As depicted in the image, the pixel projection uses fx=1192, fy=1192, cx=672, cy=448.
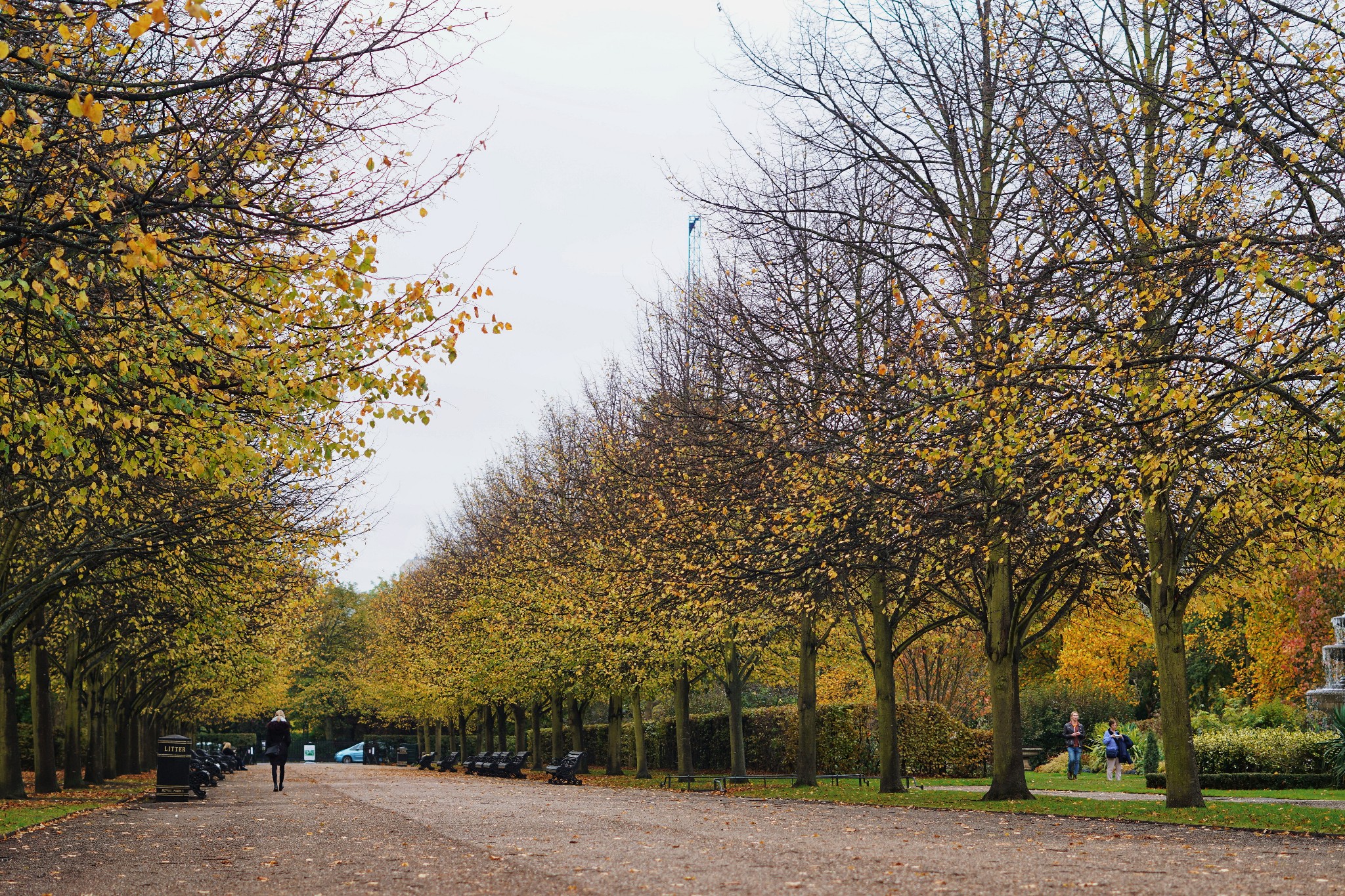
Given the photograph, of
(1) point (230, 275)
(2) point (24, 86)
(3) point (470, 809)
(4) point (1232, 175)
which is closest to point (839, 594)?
(3) point (470, 809)

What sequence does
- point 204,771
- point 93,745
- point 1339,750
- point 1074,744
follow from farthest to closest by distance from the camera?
point 1074,744, point 93,745, point 204,771, point 1339,750

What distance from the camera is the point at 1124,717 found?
4631 centimetres

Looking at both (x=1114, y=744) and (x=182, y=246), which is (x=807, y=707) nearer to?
(x=1114, y=744)

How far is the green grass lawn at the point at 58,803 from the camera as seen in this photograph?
52.5 ft

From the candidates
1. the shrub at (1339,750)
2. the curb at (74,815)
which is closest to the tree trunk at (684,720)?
the curb at (74,815)

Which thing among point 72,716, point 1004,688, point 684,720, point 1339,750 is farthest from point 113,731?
point 1339,750

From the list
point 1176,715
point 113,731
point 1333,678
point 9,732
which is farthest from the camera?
point 113,731

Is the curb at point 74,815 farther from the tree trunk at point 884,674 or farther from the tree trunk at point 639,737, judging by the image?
the tree trunk at point 884,674

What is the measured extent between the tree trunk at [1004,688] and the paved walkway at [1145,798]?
1.47 metres

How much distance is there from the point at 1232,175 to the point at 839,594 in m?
10.2

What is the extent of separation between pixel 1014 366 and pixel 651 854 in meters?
6.04

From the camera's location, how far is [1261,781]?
2245 cm

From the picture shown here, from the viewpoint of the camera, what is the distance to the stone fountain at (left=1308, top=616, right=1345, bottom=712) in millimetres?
27422

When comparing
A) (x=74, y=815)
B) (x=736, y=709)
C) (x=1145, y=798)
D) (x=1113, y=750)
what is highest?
(x=736, y=709)
